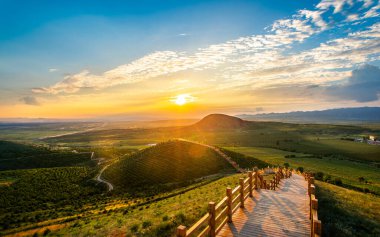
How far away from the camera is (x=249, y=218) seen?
553 inches

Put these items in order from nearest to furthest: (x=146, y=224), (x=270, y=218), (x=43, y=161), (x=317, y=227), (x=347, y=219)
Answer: (x=317, y=227) → (x=270, y=218) → (x=347, y=219) → (x=146, y=224) → (x=43, y=161)

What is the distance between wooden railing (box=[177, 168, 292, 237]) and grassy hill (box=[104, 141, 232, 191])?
131 feet

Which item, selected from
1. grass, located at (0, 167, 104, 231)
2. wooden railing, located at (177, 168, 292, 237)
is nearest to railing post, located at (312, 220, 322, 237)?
wooden railing, located at (177, 168, 292, 237)

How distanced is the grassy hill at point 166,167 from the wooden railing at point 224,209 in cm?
3987

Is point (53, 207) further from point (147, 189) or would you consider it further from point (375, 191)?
point (375, 191)

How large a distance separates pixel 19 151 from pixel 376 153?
7795 inches

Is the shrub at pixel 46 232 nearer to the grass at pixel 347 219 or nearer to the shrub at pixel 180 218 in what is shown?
the shrub at pixel 180 218

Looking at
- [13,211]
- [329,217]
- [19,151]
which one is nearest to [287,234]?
[329,217]

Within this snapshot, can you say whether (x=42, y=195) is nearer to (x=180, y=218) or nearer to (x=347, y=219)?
(x=180, y=218)

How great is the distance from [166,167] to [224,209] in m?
58.4

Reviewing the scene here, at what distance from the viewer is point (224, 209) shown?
45.1 feet

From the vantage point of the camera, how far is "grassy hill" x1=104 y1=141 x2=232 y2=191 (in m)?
63.2

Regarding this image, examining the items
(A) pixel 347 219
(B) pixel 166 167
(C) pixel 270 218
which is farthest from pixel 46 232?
(B) pixel 166 167

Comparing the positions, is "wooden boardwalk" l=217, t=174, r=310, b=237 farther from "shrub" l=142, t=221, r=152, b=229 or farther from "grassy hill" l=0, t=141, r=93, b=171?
"grassy hill" l=0, t=141, r=93, b=171
